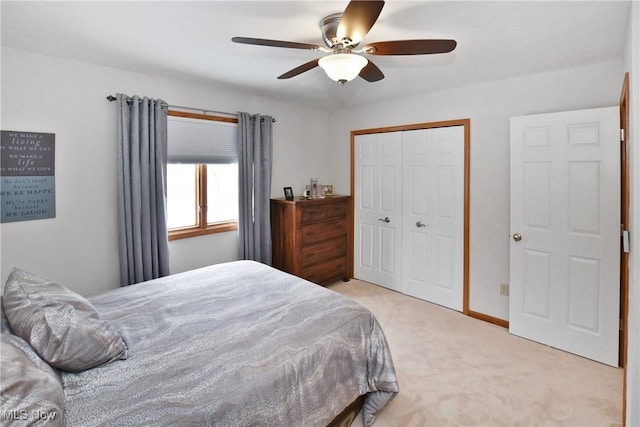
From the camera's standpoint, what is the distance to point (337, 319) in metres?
1.98

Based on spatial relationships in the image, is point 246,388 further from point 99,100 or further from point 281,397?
point 99,100

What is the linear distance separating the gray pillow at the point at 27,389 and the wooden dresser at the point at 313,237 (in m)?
2.70

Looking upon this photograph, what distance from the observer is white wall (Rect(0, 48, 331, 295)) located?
8.13 ft

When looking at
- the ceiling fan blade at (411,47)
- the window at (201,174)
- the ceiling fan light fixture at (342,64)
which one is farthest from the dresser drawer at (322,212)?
the ceiling fan blade at (411,47)

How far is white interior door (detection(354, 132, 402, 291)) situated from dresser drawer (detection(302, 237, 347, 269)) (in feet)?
0.79

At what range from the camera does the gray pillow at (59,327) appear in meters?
1.36

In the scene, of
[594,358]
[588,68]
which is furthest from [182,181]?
[594,358]

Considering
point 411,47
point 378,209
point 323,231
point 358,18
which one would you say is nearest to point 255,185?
point 323,231

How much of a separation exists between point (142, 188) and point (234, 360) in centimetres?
206

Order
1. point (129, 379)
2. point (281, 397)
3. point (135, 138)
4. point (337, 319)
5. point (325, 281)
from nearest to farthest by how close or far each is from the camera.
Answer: point (129, 379), point (281, 397), point (337, 319), point (135, 138), point (325, 281)

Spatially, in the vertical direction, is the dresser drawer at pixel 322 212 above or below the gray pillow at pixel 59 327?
above

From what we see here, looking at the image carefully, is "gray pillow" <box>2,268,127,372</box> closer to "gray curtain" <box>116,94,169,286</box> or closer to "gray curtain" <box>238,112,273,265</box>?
"gray curtain" <box>116,94,169,286</box>

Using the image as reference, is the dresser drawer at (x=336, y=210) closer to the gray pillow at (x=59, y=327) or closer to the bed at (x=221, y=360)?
the bed at (x=221, y=360)

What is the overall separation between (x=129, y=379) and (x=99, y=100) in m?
2.40
